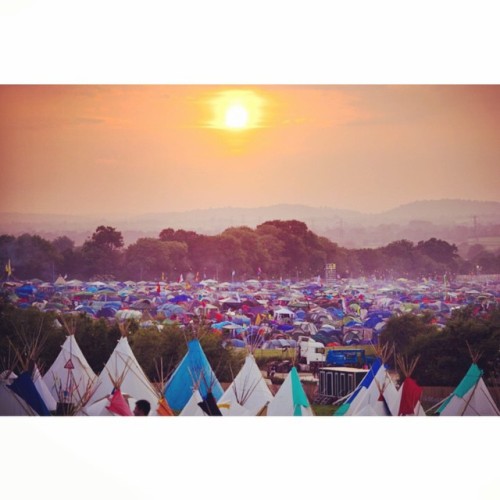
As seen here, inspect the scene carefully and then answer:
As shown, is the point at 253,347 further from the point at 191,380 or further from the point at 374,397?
the point at 374,397

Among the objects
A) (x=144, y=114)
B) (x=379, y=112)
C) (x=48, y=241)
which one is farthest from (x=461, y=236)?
(x=48, y=241)

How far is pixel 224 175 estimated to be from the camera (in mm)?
7613

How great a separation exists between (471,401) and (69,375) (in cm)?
325

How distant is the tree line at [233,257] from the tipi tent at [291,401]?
34.5 inches

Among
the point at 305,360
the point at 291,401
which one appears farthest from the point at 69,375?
the point at 305,360

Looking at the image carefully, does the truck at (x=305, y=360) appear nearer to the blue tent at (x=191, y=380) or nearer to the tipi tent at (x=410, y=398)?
the blue tent at (x=191, y=380)

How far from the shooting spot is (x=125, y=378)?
7.45 m

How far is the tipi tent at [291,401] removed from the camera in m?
7.43

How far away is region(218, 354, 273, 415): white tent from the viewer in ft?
24.4

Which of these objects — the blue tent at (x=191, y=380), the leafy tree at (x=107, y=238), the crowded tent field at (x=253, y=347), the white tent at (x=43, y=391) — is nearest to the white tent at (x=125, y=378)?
the crowded tent field at (x=253, y=347)

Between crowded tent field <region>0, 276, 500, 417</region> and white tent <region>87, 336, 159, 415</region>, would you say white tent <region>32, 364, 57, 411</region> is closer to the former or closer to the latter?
crowded tent field <region>0, 276, 500, 417</region>
